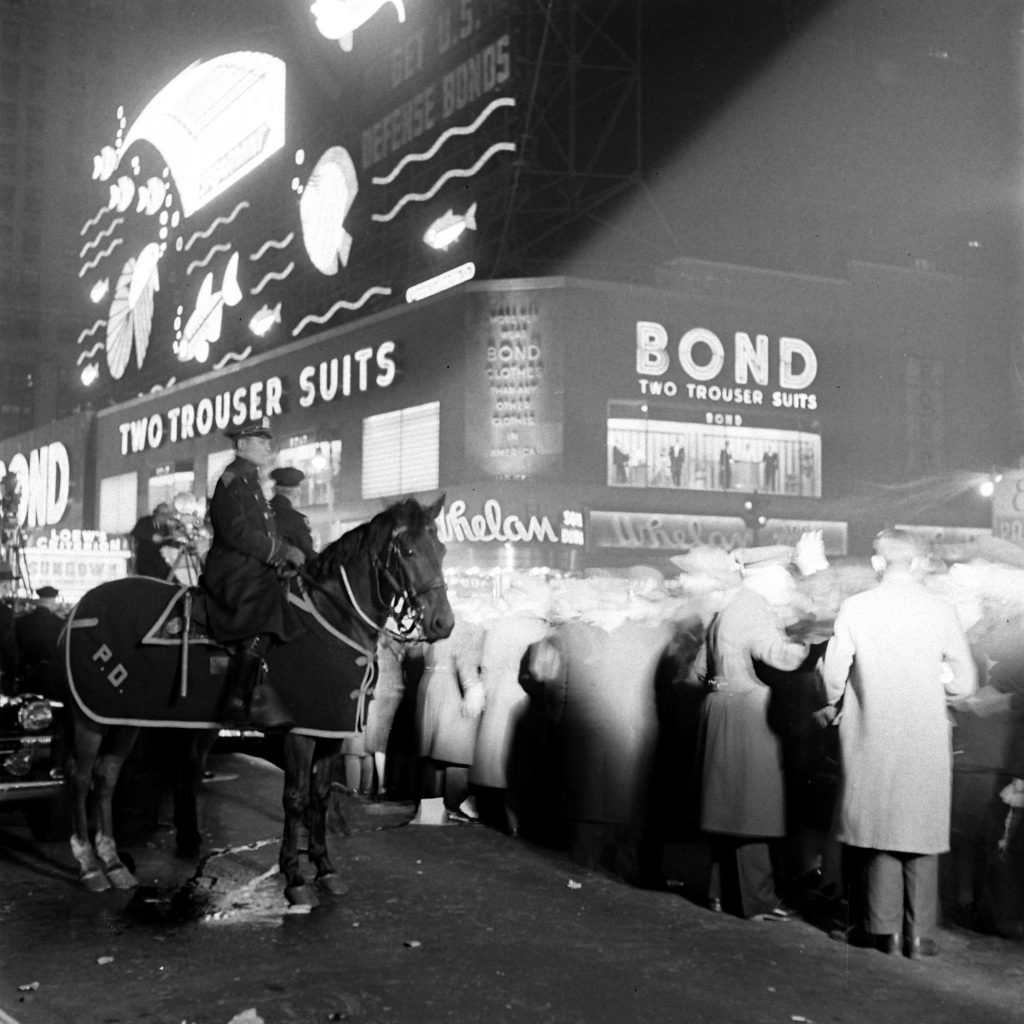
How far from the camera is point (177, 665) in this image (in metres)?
7.95

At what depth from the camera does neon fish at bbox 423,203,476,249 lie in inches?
1222

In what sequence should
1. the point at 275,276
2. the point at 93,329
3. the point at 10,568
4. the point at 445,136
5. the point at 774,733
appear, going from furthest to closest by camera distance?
the point at 93,329, the point at 275,276, the point at 445,136, the point at 10,568, the point at 774,733

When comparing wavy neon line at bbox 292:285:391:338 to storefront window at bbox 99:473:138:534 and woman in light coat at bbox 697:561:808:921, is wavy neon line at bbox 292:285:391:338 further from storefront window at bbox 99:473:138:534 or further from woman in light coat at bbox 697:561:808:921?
woman in light coat at bbox 697:561:808:921

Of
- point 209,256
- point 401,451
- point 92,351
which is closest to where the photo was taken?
point 401,451

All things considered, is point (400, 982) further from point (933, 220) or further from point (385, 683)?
point (933, 220)

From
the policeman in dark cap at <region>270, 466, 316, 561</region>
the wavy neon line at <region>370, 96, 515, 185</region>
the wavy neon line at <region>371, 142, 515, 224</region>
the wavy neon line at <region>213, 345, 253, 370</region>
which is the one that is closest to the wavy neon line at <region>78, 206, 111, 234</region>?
the wavy neon line at <region>213, 345, 253, 370</region>

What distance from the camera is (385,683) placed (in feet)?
39.5

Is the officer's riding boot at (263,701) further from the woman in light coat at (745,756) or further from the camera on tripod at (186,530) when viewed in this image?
the woman in light coat at (745,756)

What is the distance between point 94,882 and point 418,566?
2957 millimetres

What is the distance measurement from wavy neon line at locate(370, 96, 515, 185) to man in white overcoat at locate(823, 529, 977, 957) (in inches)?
1014

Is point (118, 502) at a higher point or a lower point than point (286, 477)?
higher

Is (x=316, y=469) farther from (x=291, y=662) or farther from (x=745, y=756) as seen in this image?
(x=745, y=756)

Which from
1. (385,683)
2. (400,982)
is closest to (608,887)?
(400,982)

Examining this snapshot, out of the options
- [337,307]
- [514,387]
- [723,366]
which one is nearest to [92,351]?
[337,307]
